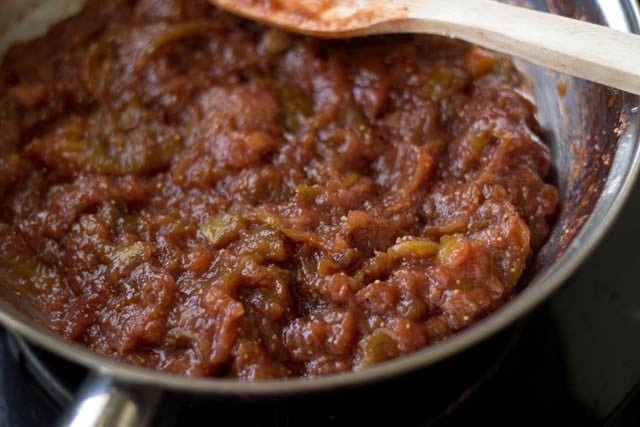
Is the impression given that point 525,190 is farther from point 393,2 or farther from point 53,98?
point 53,98

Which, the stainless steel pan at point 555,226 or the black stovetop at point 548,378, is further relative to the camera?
the black stovetop at point 548,378

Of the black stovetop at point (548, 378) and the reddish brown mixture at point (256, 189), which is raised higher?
the reddish brown mixture at point (256, 189)

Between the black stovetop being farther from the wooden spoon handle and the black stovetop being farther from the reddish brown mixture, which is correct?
the wooden spoon handle

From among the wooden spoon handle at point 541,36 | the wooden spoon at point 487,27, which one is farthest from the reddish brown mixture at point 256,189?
the wooden spoon handle at point 541,36

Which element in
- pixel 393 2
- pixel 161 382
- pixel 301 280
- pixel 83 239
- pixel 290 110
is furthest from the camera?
pixel 290 110

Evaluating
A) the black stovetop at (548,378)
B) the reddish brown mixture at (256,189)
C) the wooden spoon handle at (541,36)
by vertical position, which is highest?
the wooden spoon handle at (541,36)

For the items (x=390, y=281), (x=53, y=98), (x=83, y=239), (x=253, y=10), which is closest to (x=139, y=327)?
(x=83, y=239)

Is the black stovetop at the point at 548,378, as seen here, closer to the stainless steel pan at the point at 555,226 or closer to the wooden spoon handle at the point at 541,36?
the stainless steel pan at the point at 555,226
